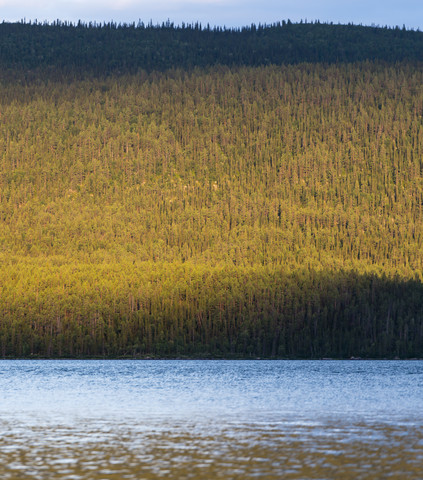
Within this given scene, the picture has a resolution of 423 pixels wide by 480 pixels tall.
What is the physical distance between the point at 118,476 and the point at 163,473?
5.61 ft

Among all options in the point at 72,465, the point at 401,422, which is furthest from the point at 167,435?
the point at 401,422

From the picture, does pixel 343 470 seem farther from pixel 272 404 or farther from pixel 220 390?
pixel 220 390

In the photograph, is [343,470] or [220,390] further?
[220,390]

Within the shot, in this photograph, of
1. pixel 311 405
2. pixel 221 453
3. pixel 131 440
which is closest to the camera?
pixel 221 453

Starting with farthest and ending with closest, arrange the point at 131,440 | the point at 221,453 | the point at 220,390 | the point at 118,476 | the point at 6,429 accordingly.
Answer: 1. the point at 220,390
2. the point at 6,429
3. the point at 131,440
4. the point at 221,453
5. the point at 118,476

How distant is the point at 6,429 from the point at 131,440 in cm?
759

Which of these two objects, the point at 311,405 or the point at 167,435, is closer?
the point at 167,435

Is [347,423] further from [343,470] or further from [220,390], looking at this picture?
[220,390]

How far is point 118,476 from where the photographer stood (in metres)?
32.2

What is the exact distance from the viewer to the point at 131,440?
4159 centimetres

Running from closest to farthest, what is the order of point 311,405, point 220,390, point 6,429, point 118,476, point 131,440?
point 118,476, point 131,440, point 6,429, point 311,405, point 220,390

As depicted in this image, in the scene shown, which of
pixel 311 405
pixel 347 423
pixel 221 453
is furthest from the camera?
pixel 311 405

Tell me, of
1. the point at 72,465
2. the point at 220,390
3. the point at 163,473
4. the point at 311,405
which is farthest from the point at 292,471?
the point at 220,390

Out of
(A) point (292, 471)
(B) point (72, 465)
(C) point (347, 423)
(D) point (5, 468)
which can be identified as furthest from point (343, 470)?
(C) point (347, 423)
